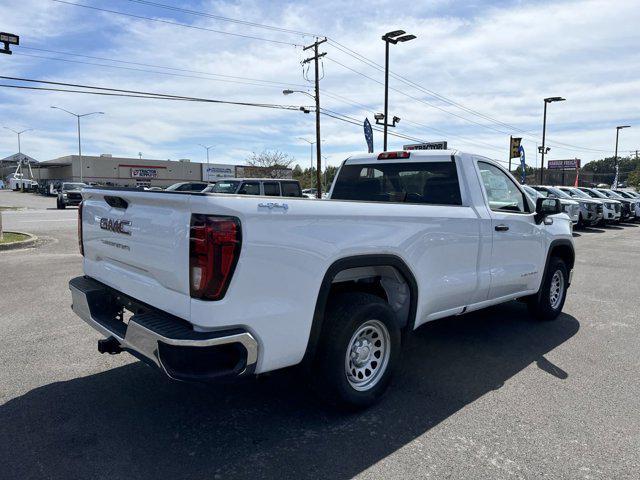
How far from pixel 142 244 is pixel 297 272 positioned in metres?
0.99

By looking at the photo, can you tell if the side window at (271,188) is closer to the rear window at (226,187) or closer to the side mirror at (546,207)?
the rear window at (226,187)

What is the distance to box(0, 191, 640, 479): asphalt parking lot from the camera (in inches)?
114

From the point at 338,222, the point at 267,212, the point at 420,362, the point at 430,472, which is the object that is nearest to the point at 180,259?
the point at 267,212

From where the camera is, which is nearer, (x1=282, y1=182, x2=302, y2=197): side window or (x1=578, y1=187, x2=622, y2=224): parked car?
(x1=282, y1=182, x2=302, y2=197): side window

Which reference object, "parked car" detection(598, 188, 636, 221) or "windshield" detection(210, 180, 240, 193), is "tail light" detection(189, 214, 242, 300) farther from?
"parked car" detection(598, 188, 636, 221)

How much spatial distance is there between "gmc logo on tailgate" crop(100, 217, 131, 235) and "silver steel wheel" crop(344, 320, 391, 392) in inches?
66.9

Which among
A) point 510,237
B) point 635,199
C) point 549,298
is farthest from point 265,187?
point 635,199

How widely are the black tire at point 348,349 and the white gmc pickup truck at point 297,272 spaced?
0.03 feet

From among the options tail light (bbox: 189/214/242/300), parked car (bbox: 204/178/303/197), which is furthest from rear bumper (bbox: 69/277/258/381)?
parked car (bbox: 204/178/303/197)

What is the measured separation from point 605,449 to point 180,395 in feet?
9.65

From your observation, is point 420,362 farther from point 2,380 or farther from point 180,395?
point 2,380

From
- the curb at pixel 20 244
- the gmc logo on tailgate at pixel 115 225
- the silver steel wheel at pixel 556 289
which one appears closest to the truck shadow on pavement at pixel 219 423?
the gmc logo on tailgate at pixel 115 225

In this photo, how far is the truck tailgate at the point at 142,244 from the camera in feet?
9.10

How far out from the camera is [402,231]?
11.8 ft
